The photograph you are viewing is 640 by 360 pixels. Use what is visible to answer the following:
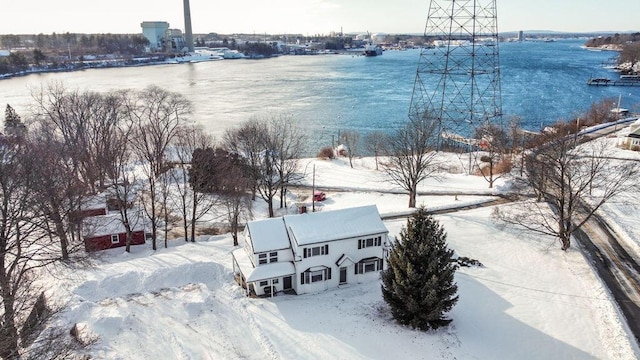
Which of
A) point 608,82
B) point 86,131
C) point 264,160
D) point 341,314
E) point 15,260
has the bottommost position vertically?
point 341,314

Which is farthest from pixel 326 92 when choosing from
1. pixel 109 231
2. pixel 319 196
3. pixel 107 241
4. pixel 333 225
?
pixel 333 225

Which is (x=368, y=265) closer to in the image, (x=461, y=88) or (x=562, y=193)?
(x=562, y=193)

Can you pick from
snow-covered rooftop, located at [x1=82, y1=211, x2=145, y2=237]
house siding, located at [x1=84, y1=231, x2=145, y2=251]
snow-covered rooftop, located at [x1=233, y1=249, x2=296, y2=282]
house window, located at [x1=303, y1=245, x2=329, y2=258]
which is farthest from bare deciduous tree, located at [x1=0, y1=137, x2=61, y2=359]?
house window, located at [x1=303, y1=245, x2=329, y2=258]

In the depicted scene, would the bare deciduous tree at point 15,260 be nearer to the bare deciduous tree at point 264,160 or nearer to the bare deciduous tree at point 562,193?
the bare deciduous tree at point 264,160

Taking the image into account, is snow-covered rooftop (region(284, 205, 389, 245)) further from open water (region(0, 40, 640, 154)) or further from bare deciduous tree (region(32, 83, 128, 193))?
open water (region(0, 40, 640, 154))

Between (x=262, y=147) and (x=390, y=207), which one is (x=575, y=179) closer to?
(x=390, y=207)

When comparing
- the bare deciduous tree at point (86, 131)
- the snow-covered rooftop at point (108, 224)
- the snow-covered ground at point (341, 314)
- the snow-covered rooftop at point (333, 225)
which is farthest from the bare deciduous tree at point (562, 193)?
the bare deciduous tree at point (86, 131)

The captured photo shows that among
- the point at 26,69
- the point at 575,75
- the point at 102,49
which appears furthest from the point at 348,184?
the point at 102,49
